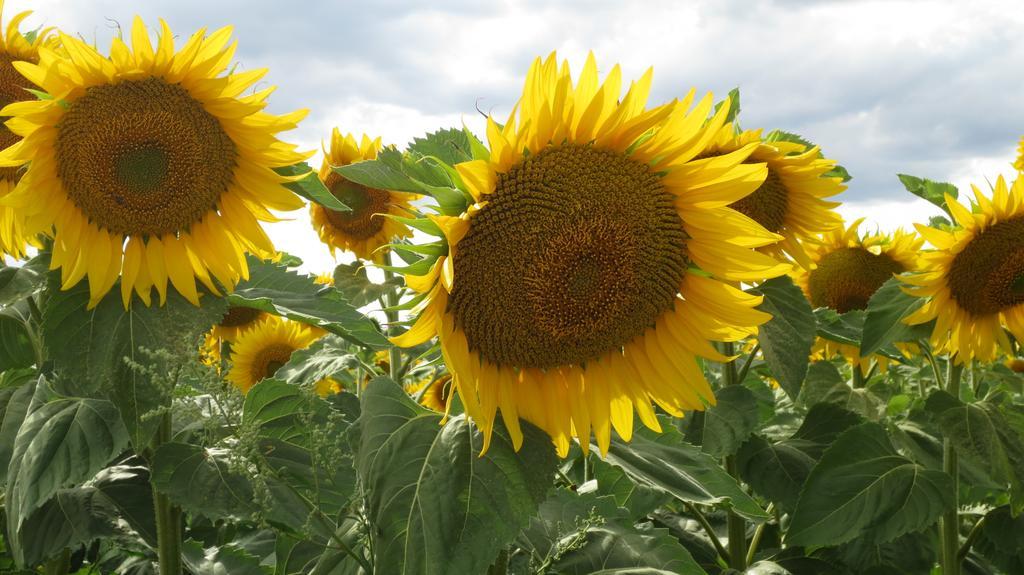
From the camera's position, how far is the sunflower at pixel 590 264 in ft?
6.17

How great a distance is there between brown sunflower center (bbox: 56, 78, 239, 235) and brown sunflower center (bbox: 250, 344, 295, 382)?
307 cm

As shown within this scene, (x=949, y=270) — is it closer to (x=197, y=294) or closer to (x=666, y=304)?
(x=666, y=304)

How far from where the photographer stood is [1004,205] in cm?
367

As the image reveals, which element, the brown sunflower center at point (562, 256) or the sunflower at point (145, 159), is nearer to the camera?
the brown sunflower center at point (562, 256)

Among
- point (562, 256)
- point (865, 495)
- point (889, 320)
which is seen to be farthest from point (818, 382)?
point (562, 256)

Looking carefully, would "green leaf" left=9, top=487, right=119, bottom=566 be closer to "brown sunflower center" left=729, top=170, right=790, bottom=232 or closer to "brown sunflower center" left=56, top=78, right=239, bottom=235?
"brown sunflower center" left=56, top=78, right=239, bottom=235

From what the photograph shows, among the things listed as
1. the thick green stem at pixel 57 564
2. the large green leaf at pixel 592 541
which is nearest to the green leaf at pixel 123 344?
the large green leaf at pixel 592 541

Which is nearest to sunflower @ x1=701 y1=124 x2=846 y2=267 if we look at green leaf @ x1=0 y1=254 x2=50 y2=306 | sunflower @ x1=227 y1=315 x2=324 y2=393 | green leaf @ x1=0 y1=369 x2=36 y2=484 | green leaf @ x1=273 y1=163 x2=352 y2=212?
green leaf @ x1=273 y1=163 x2=352 y2=212

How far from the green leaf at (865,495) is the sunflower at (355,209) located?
259 cm

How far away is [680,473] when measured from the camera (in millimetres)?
2164

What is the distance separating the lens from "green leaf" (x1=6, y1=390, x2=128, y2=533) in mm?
2389

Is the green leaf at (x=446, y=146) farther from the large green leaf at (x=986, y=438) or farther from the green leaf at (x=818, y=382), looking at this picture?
the green leaf at (x=818, y=382)

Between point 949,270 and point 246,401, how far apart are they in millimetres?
2691

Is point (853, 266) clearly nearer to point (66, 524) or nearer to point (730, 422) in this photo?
point (730, 422)
